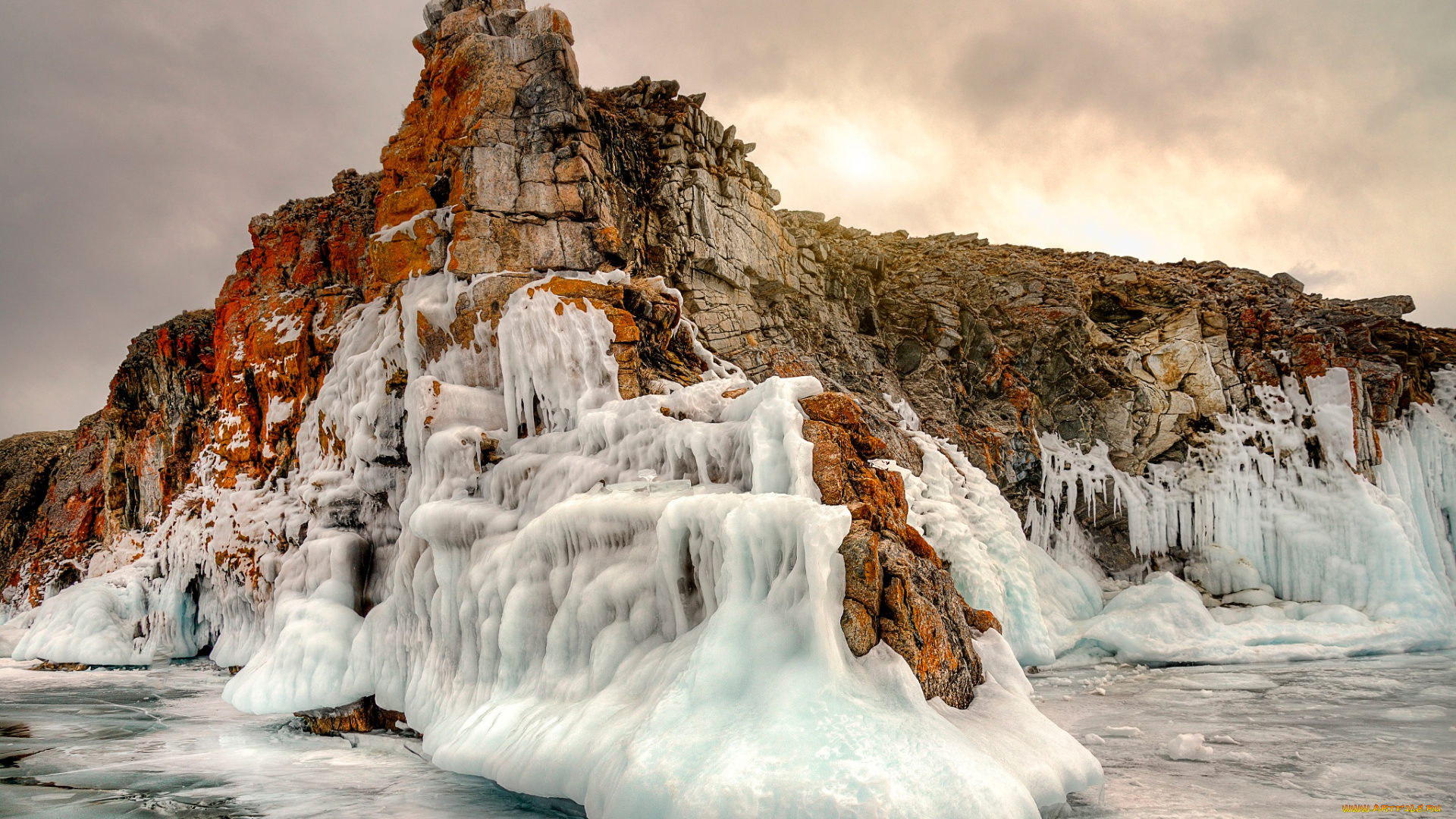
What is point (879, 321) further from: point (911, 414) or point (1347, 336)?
point (1347, 336)

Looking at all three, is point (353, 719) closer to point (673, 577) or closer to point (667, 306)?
point (673, 577)

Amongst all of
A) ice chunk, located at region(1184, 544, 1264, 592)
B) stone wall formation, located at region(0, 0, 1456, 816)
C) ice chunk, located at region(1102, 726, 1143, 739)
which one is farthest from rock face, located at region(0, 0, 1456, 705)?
ice chunk, located at region(1102, 726, 1143, 739)

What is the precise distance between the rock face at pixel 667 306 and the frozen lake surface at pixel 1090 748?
13.9ft

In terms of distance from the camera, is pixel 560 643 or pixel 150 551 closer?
pixel 560 643

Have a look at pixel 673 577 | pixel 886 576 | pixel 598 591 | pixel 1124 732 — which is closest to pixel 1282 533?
pixel 1124 732

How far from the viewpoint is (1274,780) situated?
5.82 m

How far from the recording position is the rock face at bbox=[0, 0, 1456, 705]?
11445 mm

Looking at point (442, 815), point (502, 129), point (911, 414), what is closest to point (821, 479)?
point (442, 815)

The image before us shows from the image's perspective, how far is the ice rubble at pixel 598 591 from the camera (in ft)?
14.9

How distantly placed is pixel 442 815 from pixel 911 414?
40.2 feet

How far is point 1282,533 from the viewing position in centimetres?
1495

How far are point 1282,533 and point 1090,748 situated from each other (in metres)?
11.0

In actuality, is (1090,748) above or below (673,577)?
below

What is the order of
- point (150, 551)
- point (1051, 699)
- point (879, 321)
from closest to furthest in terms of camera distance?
point (1051, 699), point (150, 551), point (879, 321)
